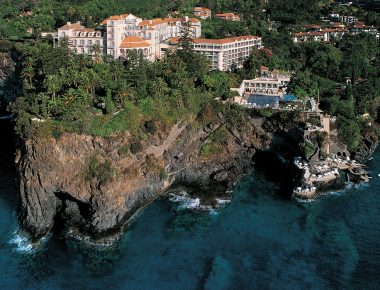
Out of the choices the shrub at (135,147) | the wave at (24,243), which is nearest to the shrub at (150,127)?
the shrub at (135,147)

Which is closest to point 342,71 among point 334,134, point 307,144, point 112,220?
point 334,134

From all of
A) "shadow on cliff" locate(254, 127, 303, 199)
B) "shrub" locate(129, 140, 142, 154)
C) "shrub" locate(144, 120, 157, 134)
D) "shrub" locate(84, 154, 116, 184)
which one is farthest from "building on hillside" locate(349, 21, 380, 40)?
"shrub" locate(84, 154, 116, 184)

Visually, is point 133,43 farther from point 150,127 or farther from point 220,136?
point 150,127

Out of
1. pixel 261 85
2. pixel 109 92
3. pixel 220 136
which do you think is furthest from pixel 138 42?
pixel 220 136

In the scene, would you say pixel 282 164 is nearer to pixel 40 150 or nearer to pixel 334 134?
pixel 334 134

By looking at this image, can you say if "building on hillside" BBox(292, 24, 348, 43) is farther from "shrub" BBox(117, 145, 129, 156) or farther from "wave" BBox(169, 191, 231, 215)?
"shrub" BBox(117, 145, 129, 156)

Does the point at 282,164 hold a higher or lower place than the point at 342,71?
lower
